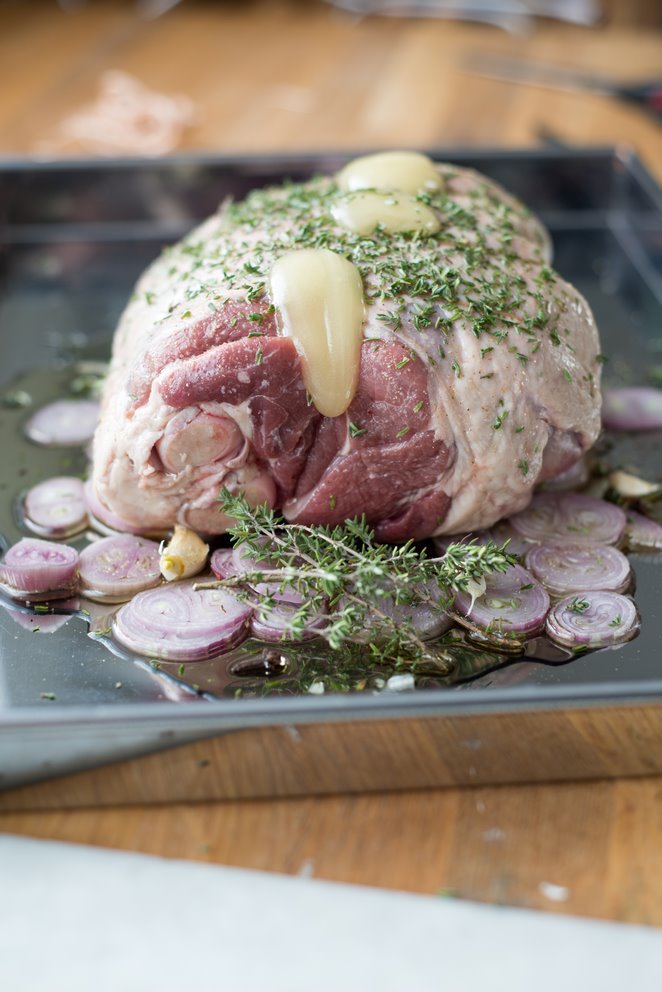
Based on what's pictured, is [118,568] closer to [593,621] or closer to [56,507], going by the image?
[56,507]

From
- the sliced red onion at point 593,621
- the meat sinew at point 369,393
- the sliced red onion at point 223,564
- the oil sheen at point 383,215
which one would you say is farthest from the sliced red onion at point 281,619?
the oil sheen at point 383,215

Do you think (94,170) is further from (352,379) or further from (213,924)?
(213,924)

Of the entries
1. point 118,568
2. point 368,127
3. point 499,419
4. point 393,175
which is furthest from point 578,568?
point 368,127

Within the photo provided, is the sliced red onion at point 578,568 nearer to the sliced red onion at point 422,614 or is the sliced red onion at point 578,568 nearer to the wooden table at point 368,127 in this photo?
the sliced red onion at point 422,614

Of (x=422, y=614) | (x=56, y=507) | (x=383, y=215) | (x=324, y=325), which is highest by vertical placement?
(x=383, y=215)

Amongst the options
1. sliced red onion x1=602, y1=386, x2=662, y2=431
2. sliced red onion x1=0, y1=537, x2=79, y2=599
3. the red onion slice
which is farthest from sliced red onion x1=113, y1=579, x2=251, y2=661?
sliced red onion x1=602, y1=386, x2=662, y2=431

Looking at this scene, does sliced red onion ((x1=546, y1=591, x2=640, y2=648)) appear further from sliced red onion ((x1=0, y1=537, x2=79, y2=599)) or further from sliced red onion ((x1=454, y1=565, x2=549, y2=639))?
sliced red onion ((x1=0, y1=537, x2=79, y2=599))
